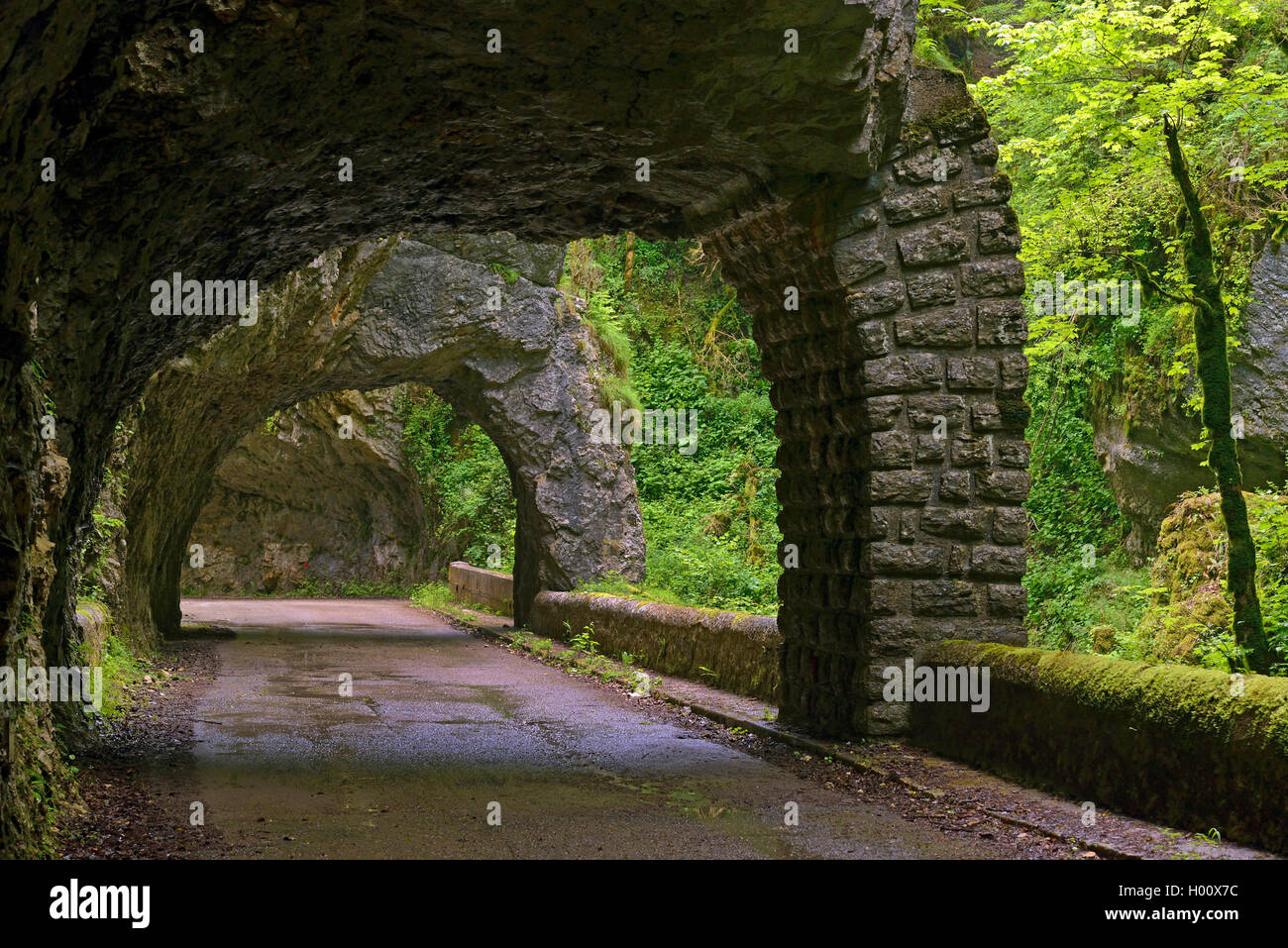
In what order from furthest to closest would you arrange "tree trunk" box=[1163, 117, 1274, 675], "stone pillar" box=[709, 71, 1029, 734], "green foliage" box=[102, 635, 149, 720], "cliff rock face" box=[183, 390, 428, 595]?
"cliff rock face" box=[183, 390, 428, 595]
"green foliage" box=[102, 635, 149, 720]
"tree trunk" box=[1163, 117, 1274, 675]
"stone pillar" box=[709, 71, 1029, 734]

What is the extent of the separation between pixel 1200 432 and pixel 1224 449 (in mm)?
10439

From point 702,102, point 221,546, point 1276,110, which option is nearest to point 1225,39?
point 1276,110

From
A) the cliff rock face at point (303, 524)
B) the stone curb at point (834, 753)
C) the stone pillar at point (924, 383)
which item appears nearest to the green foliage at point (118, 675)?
the stone curb at point (834, 753)

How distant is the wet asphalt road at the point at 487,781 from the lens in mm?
5680

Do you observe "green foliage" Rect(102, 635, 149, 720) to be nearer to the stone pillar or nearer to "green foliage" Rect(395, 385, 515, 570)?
the stone pillar

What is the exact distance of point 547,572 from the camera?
18375 mm

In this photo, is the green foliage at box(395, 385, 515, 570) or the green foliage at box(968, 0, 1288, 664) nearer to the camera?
the green foliage at box(968, 0, 1288, 664)

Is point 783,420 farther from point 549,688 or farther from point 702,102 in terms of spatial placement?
point 549,688

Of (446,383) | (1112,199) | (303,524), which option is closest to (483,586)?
(446,383)

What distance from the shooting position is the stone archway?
528 inches

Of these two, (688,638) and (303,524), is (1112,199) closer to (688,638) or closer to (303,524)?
(688,638)

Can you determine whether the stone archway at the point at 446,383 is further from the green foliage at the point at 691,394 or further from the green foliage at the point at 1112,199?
the green foliage at the point at 1112,199

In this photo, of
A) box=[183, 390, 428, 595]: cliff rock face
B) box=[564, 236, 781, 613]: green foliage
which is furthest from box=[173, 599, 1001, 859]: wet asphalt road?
box=[183, 390, 428, 595]: cliff rock face

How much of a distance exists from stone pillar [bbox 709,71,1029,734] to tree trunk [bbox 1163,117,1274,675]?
1.52 meters
